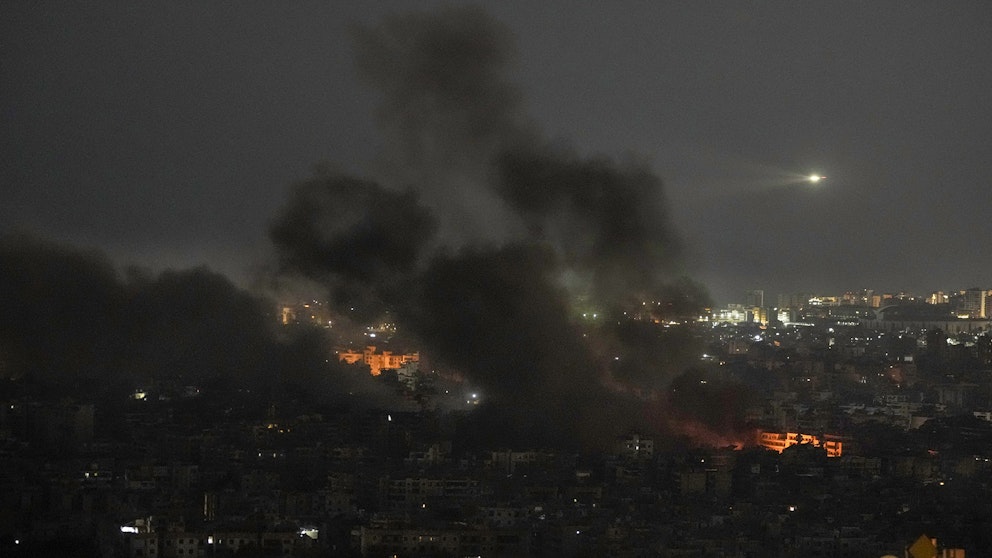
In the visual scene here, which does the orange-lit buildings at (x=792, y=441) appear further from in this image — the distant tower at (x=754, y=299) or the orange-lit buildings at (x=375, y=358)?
the distant tower at (x=754, y=299)

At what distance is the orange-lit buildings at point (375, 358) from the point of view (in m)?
29.6

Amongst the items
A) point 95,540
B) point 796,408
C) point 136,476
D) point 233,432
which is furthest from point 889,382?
point 95,540

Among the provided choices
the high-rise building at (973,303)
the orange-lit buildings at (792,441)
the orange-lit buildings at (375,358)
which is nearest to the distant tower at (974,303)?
the high-rise building at (973,303)

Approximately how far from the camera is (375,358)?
3028cm

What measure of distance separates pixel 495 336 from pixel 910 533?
9019 millimetres

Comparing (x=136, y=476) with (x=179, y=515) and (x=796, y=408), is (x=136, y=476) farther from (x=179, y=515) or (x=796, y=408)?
(x=796, y=408)

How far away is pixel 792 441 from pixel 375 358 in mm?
10616

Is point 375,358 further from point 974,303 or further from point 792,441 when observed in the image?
point 974,303

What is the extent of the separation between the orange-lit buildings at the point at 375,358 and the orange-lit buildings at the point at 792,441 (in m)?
9.19

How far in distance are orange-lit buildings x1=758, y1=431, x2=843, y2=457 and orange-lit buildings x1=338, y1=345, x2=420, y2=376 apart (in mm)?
9192

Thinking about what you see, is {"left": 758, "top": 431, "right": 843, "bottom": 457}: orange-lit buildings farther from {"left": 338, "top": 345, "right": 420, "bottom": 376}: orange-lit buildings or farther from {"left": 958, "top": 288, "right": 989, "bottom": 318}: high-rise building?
{"left": 958, "top": 288, "right": 989, "bottom": 318}: high-rise building

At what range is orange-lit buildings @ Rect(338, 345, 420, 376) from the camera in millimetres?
29578

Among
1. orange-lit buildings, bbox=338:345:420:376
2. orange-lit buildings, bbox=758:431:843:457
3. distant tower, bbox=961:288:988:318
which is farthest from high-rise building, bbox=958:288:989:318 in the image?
orange-lit buildings, bbox=758:431:843:457

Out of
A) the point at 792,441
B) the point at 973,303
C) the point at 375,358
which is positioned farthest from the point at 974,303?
the point at 792,441
